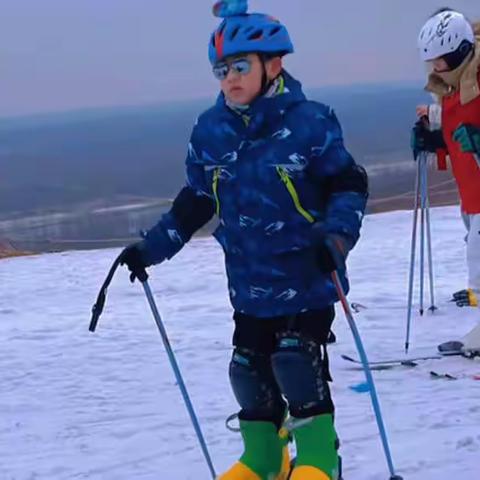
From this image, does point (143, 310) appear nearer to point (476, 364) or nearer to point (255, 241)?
point (476, 364)

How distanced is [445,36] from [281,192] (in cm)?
270

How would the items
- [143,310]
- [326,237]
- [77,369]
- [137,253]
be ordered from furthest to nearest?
[143,310], [77,369], [137,253], [326,237]

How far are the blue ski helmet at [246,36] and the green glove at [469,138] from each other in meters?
2.21

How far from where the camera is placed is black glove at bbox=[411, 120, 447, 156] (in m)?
6.65

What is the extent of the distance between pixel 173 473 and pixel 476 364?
2.48 m

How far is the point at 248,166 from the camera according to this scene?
142 inches

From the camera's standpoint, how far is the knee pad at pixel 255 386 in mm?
3838

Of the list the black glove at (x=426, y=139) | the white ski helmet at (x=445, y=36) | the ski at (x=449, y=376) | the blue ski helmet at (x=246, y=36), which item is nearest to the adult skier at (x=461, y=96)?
the white ski helmet at (x=445, y=36)

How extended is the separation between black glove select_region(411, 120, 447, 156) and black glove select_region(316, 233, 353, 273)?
3.42 m

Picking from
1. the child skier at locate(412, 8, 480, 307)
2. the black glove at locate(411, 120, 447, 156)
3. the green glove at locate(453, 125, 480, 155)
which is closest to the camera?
the green glove at locate(453, 125, 480, 155)

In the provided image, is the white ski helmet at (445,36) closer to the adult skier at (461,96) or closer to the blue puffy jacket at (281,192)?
the adult skier at (461,96)

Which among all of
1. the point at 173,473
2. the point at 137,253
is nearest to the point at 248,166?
the point at 137,253

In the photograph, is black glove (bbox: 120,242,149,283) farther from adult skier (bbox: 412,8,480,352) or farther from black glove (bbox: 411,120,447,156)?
black glove (bbox: 411,120,447,156)

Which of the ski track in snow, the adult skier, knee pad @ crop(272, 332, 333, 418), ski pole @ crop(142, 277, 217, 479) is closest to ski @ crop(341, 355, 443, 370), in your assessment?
the ski track in snow
